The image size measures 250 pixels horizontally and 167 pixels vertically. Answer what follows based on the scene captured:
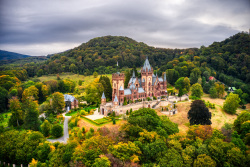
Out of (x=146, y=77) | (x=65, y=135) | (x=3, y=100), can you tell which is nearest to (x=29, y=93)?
(x=3, y=100)

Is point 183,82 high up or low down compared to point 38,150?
up

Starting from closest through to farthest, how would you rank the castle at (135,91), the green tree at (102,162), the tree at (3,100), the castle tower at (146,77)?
1. the green tree at (102,162)
2. the castle at (135,91)
3. the castle tower at (146,77)
4. the tree at (3,100)

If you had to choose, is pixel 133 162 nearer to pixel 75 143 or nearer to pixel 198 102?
pixel 75 143

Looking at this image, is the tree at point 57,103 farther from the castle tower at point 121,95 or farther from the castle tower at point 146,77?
the castle tower at point 146,77

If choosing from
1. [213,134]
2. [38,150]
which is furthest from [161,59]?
[38,150]

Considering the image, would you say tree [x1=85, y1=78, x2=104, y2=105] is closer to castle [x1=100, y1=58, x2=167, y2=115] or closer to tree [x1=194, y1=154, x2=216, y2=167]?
castle [x1=100, y1=58, x2=167, y2=115]

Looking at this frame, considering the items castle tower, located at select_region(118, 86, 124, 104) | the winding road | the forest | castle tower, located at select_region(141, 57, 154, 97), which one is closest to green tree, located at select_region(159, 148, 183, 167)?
the forest

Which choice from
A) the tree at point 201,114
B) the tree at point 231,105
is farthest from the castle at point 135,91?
the tree at point 231,105

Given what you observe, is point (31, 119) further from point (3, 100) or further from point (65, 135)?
point (3, 100)

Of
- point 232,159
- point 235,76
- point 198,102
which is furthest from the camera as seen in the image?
point 235,76
